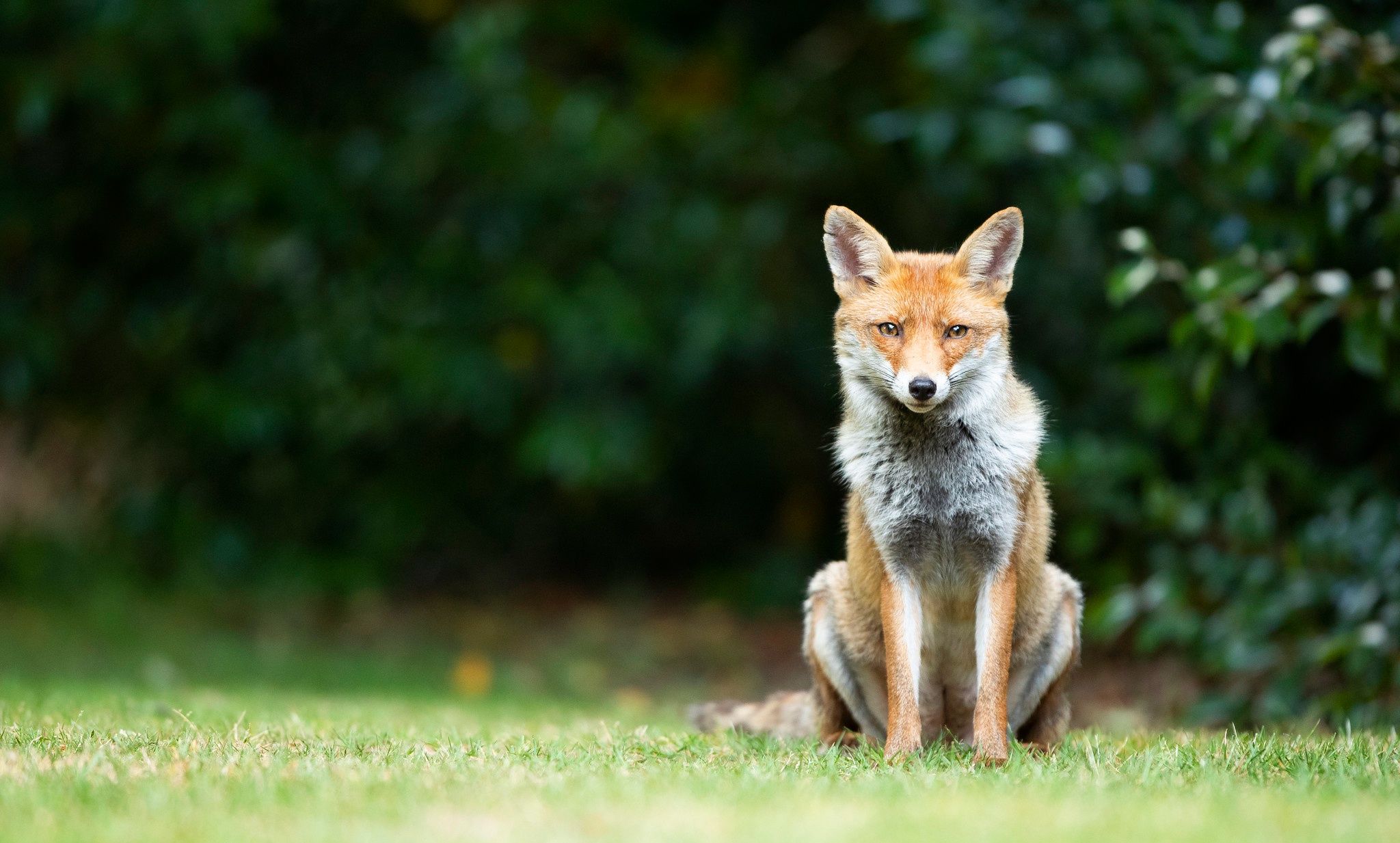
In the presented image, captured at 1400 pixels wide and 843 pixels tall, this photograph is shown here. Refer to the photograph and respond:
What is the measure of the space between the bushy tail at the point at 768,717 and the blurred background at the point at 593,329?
7.41 ft

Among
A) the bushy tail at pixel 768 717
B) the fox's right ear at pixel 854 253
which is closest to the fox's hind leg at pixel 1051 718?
the bushy tail at pixel 768 717

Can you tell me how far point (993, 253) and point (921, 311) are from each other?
1.34 feet

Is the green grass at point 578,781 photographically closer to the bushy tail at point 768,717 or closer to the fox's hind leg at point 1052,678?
the fox's hind leg at point 1052,678

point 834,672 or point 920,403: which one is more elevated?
point 920,403

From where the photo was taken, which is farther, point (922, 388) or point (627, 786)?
point (922, 388)

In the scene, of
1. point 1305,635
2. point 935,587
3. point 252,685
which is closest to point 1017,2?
point 1305,635

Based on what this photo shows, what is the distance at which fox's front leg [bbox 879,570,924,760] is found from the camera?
4.27 m

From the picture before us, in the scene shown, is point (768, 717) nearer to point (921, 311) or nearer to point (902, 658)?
point (902, 658)

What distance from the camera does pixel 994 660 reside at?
4273mm

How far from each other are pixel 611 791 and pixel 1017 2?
5853 mm

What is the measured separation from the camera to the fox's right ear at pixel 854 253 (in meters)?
4.51

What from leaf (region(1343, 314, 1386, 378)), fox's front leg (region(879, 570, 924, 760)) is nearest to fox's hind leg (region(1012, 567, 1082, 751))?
fox's front leg (region(879, 570, 924, 760))

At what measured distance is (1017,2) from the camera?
7.65m

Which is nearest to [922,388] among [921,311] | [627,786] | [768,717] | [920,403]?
[920,403]
